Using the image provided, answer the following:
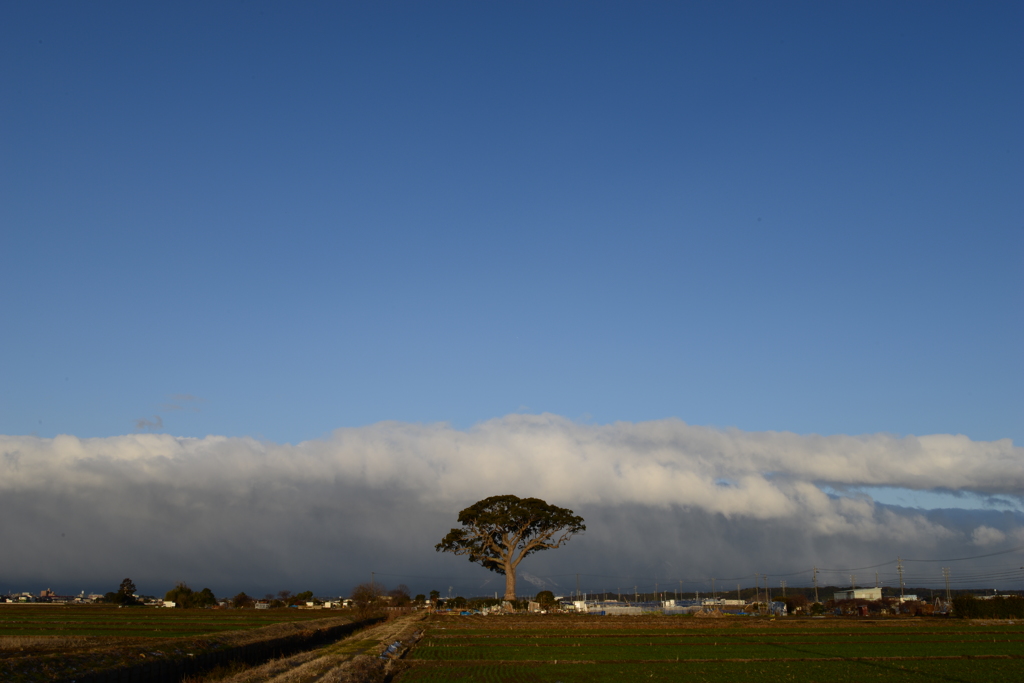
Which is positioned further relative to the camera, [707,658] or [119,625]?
[119,625]

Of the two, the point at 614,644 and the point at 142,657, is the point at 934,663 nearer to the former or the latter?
the point at 614,644

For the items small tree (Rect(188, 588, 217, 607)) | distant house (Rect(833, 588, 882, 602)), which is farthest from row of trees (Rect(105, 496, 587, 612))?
distant house (Rect(833, 588, 882, 602))

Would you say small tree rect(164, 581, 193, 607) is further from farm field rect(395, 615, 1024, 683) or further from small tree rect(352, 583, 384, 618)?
farm field rect(395, 615, 1024, 683)

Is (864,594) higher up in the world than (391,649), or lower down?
higher up

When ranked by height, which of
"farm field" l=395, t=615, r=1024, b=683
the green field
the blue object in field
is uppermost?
the green field

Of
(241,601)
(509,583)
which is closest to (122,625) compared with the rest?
(509,583)

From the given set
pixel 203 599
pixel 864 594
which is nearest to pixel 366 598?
pixel 203 599

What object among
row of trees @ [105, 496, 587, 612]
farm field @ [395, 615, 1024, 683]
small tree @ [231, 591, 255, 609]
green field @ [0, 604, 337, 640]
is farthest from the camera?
small tree @ [231, 591, 255, 609]

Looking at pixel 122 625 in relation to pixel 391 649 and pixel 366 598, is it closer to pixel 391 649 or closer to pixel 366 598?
pixel 391 649

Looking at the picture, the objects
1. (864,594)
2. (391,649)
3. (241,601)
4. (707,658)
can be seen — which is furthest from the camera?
(864,594)

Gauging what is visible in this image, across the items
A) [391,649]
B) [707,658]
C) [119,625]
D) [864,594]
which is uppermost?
[864,594]

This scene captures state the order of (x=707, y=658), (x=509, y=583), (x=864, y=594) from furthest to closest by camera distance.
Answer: (x=864, y=594) → (x=509, y=583) → (x=707, y=658)

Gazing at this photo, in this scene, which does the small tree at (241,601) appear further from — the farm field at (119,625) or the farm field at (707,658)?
the farm field at (707,658)

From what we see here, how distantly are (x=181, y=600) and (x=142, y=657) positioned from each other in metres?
130
